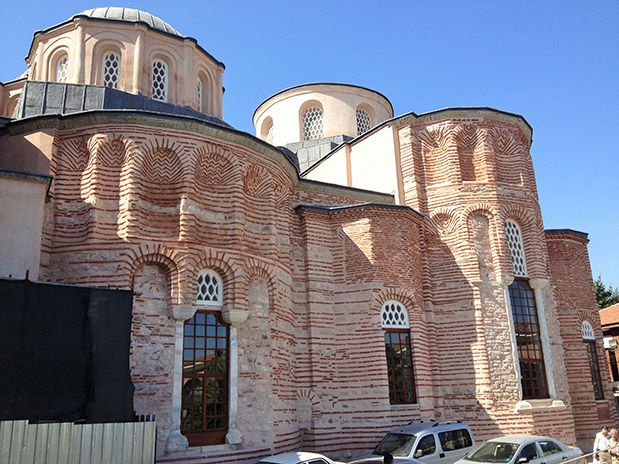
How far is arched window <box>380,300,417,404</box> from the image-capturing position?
15750 millimetres

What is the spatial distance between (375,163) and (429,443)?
408 inches

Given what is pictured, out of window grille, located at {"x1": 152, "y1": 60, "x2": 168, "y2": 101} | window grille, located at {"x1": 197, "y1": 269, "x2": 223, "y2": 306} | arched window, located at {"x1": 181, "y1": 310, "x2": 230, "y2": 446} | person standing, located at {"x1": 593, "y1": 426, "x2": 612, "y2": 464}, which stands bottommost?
person standing, located at {"x1": 593, "y1": 426, "x2": 612, "y2": 464}

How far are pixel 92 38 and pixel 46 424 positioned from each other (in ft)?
40.7

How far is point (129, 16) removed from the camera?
18453 mm

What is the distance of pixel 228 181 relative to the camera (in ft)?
46.6

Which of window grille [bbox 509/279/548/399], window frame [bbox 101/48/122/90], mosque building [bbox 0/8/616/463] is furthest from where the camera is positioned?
window frame [bbox 101/48/122/90]

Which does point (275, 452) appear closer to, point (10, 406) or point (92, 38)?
point (10, 406)

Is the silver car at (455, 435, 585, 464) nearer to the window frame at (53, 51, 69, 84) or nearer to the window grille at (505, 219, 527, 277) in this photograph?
the window grille at (505, 219, 527, 277)

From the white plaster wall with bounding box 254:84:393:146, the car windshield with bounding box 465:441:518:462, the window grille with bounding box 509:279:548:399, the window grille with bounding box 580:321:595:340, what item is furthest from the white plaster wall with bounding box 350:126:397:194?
the car windshield with bounding box 465:441:518:462

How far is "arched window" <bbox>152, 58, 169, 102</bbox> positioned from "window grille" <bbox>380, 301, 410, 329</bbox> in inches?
365

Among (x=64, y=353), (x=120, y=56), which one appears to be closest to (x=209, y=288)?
(x=64, y=353)

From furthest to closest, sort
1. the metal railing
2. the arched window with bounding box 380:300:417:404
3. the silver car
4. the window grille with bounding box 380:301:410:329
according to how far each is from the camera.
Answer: the window grille with bounding box 380:301:410:329 → the arched window with bounding box 380:300:417:404 → the silver car → the metal railing

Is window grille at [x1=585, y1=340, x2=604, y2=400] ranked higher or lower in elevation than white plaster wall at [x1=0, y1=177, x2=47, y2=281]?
lower

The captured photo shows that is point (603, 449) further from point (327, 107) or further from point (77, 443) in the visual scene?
point (327, 107)
